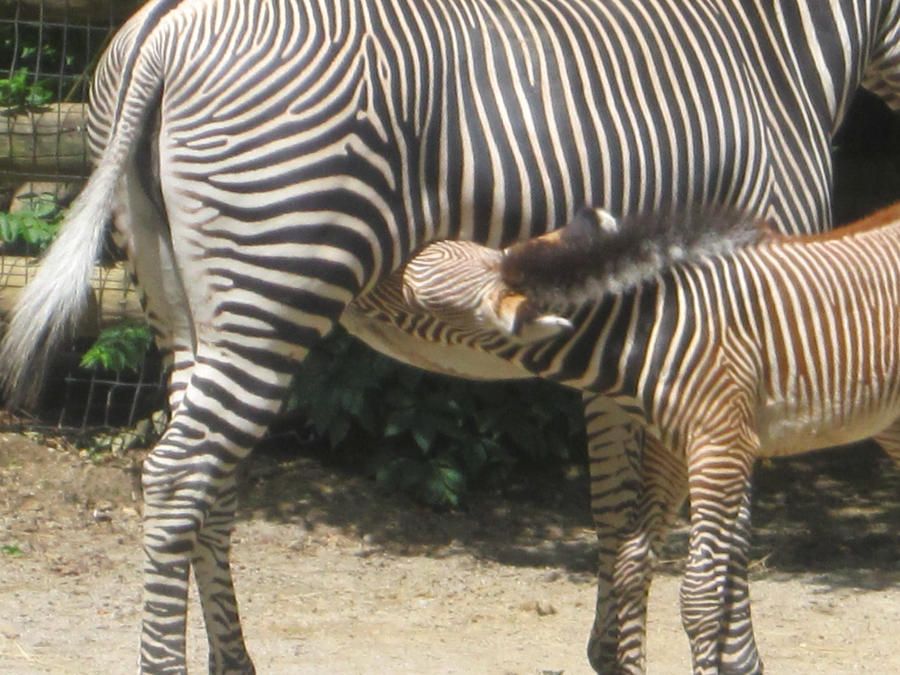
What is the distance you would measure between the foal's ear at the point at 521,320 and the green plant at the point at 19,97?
4.52 metres

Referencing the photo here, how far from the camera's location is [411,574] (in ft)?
20.5

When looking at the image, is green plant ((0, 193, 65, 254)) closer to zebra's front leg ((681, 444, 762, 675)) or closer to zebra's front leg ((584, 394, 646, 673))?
zebra's front leg ((584, 394, 646, 673))

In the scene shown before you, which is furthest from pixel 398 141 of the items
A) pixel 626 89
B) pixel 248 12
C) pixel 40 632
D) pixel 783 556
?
pixel 783 556

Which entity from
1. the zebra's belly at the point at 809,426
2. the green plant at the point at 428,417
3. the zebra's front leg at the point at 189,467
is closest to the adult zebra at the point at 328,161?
the zebra's front leg at the point at 189,467

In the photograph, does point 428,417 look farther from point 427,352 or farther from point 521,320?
point 521,320

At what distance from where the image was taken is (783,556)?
21.4ft

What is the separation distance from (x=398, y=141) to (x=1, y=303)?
4310 mm

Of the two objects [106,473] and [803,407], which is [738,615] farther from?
[106,473]

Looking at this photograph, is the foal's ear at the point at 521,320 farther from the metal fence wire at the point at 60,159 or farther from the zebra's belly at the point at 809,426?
the metal fence wire at the point at 60,159

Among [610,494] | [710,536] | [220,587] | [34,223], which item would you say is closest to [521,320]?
[710,536]

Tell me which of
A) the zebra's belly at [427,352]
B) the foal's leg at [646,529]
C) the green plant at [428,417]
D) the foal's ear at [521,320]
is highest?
the foal's ear at [521,320]

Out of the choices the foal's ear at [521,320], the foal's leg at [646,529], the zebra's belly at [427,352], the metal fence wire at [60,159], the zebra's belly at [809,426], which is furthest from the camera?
the metal fence wire at [60,159]

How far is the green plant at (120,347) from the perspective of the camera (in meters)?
6.88

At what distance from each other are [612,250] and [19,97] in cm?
467
